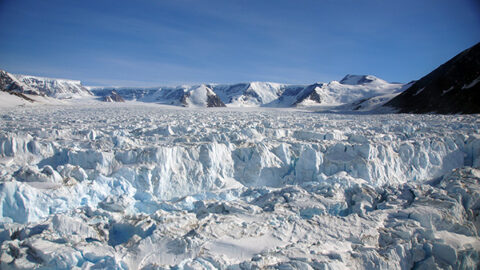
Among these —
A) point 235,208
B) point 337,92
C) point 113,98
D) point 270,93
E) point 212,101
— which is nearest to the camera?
point 235,208

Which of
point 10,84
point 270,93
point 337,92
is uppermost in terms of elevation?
point 270,93

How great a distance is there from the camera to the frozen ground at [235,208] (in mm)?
3568

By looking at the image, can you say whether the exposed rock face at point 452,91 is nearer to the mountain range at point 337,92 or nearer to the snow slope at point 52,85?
the mountain range at point 337,92

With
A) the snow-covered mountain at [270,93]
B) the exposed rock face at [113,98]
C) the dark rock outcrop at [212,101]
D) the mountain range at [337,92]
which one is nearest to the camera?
the mountain range at [337,92]

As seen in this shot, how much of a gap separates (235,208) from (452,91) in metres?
39.7

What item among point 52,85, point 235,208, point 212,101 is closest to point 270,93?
point 212,101

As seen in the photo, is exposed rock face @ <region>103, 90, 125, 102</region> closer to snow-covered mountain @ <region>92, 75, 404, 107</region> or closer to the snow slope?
snow-covered mountain @ <region>92, 75, 404, 107</region>

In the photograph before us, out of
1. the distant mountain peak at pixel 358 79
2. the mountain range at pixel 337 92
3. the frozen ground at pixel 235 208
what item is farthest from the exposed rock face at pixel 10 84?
the distant mountain peak at pixel 358 79

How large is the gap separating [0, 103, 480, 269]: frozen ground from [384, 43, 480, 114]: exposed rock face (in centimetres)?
2768

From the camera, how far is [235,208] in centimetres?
482

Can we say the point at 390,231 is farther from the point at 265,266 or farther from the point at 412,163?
the point at 412,163

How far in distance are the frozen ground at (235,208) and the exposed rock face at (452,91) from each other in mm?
27676

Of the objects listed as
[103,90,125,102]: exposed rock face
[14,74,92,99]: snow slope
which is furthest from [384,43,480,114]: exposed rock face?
[14,74,92,99]: snow slope

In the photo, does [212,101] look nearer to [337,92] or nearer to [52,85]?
[337,92]
